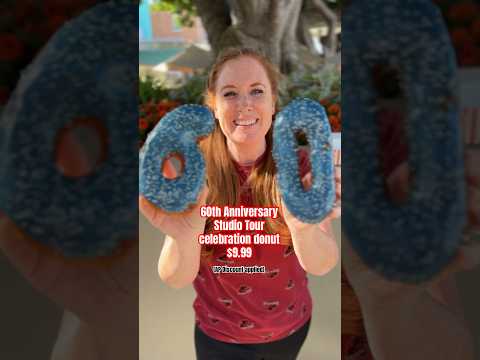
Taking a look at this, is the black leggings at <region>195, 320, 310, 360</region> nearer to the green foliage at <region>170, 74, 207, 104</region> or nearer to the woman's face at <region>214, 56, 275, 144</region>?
the woman's face at <region>214, 56, 275, 144</region>

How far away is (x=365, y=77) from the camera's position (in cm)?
199

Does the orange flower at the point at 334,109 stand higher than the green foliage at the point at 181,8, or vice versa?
the green foliage at the point at 181,8

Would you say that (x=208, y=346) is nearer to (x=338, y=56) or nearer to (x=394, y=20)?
(x=338, y=56)

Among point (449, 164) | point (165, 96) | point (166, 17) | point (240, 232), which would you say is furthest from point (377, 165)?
point (166, 17)

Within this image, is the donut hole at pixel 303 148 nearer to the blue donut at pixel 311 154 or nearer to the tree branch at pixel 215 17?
the blue donut at pixel 311 154

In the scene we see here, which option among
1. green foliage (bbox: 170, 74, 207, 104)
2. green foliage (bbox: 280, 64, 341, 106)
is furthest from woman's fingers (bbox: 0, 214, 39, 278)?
green foliage (bbox: 280, 64, 341, 106)

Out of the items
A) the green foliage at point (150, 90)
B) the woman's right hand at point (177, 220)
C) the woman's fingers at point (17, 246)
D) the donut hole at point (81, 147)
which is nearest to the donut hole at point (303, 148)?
the woman's right hand at point (177, 220)

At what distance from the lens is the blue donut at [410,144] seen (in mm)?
1972

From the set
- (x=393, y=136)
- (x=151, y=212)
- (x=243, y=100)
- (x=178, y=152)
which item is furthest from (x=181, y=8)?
(x=393, y=136)

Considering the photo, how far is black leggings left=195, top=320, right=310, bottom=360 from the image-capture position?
6.72 feet

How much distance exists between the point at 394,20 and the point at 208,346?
4.96 ft

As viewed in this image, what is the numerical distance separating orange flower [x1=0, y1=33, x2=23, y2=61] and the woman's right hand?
757mm

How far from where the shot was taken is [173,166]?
1.97m

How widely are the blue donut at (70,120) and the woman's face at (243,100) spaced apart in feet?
1.19
